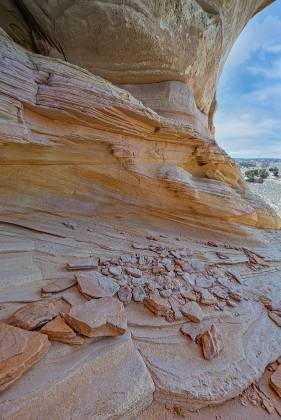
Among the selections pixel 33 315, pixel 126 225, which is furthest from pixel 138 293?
pixel 126 225

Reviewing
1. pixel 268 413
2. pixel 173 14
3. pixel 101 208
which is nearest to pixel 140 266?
pixel 101 208

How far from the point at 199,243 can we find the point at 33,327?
3221 millimetres

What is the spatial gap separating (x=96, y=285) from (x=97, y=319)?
0.52 m

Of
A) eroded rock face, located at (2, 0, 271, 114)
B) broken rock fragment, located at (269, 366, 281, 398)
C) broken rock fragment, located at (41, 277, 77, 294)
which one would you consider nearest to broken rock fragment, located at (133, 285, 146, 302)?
broken rock fragment, located at (41, 277, 77, 294)

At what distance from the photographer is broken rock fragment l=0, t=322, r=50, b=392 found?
4.50 ft

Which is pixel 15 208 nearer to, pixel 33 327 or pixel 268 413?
pixel 33 327

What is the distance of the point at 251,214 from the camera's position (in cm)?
494

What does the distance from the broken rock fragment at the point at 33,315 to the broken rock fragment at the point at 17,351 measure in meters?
0.09

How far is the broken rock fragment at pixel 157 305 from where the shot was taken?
90.2 inches

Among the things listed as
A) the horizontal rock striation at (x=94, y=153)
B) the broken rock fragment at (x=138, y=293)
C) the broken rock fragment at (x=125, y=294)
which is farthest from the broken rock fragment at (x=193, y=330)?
the horizontal rock striation at (x=94, y=153)

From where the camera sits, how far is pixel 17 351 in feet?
4.80

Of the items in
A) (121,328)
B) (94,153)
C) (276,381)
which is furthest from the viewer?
(94,153)

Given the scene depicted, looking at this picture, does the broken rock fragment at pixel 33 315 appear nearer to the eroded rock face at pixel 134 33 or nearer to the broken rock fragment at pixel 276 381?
the broken rock fragment at pixel 276 381

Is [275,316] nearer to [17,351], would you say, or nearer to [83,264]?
[83,264]
